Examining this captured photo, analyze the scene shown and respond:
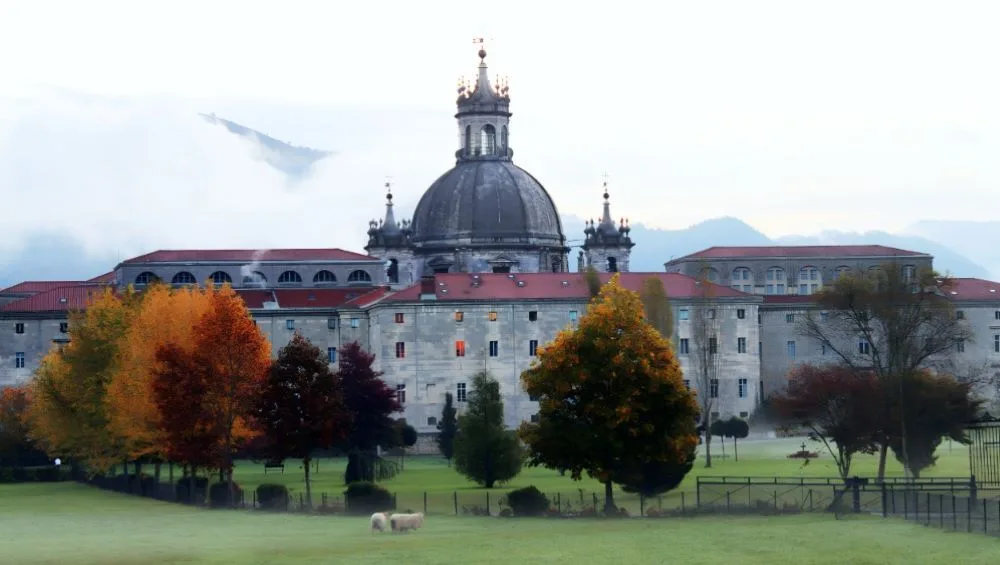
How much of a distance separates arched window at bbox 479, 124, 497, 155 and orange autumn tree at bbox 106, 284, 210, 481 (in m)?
95.4

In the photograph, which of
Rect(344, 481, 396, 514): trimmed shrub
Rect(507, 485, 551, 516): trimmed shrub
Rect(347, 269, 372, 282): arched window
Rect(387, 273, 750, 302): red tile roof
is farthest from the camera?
Rect(347, 269, 372, 282): arched window

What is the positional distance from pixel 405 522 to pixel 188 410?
78.5 feet

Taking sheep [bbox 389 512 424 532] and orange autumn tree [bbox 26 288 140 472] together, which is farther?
orange autumn tree [bbox 26 288 140 472]

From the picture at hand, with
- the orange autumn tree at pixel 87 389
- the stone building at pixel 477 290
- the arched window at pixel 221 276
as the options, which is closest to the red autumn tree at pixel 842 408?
the orange autumn tree at pixel 87 389

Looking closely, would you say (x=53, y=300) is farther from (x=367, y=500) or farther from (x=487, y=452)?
(x=367, y=500)

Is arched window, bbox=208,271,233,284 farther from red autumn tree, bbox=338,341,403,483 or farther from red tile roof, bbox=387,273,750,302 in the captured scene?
red autumn tree, bbox=338,341,403,483

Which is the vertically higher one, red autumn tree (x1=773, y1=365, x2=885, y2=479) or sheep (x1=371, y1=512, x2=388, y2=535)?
red autumn tree (x1=773, y1=365, x2=885, y2=479)

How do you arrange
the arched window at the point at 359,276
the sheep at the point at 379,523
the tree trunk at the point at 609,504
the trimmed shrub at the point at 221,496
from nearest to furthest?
the sheep at the point at 379,523
the tree trunk at the point at 609,504
the trimmed shrub at the point at 221,496
the arched window at the point at 359,276

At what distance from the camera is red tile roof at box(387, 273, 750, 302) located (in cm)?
15725

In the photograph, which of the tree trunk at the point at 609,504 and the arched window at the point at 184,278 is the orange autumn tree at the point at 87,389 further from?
the arched window at the point at 184,278

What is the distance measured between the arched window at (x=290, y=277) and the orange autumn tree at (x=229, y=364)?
85.5 metres

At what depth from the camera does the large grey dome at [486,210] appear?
616 ft

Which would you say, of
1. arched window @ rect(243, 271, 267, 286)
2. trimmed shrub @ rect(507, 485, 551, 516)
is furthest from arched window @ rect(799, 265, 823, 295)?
trimmed shrub @ rect(507, 485, 551, 516)

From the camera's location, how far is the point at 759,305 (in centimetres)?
16725
